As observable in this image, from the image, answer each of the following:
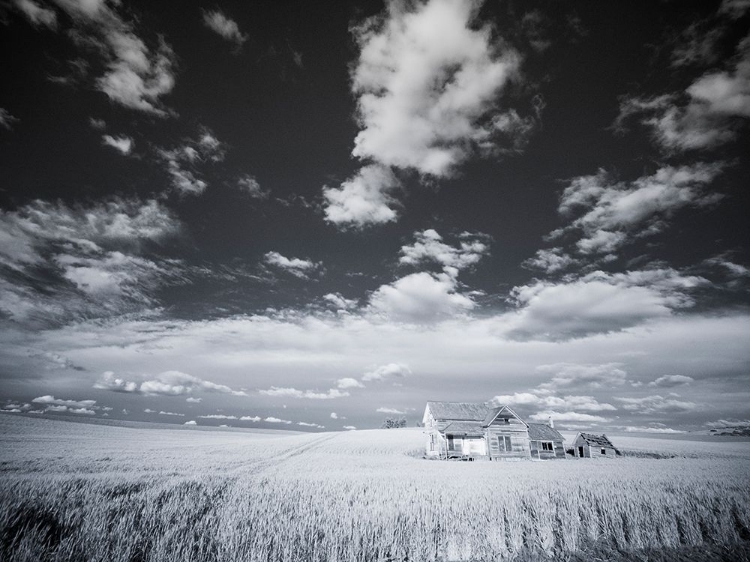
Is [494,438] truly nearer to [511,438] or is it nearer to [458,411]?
[511,438]

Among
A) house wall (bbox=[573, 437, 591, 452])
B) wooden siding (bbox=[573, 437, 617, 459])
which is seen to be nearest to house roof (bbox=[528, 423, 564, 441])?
house wall (bbox=[573, 437, 591, 452])

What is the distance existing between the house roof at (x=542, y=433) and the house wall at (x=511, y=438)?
214 centimetres

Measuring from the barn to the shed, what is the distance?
8.49m

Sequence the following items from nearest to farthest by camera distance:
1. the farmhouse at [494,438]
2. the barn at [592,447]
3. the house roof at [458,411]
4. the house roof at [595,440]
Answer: the farmhouse at [494,438], the house roof at [458,411], the barn at [592,447], the house roof at [595,440]

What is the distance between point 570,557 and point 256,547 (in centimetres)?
850

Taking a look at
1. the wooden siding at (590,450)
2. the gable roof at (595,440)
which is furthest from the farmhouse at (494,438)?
the gable roof at (595,440)

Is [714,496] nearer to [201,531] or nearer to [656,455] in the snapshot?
[201,531]

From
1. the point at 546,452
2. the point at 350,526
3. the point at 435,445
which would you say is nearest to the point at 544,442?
the point at 546,452

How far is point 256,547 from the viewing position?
321 inches

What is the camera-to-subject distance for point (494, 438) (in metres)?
46.8

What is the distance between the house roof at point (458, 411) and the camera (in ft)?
172

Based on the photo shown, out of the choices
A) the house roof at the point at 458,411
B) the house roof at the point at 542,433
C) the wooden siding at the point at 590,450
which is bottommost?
the wooden siding at the point at 590,450

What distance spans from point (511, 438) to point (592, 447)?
21716 millimetres

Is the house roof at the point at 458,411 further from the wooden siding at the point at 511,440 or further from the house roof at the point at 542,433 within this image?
the house roof at the point at 542,433
